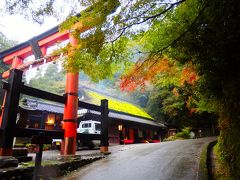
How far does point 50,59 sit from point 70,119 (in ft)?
17.0

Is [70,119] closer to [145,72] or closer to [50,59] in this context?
[145,72]

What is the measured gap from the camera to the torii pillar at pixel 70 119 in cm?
758

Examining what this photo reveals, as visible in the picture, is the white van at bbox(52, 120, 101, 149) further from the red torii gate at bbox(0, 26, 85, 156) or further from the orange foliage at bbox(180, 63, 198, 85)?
the orange foliage at bbox(180, 63, 198, 85)

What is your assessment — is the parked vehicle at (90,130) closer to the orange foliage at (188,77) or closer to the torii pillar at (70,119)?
the torii pillar at (70,119)

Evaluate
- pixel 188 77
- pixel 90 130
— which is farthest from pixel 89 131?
pixel 188 77

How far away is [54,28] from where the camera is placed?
34.5 ft

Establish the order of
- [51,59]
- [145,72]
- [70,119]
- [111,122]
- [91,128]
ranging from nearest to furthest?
[145,72] → [70,119] → [51,59] → [91,128] → [111,122]

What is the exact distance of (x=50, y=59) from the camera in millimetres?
11562

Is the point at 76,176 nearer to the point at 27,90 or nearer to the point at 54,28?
the point at 27,90

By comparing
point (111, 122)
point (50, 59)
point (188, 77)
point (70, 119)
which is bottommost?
point (70, 119)

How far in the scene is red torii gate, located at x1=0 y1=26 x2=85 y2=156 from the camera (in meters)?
7.63

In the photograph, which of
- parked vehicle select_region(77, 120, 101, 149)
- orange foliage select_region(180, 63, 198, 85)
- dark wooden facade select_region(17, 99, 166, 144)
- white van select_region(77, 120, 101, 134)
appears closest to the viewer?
orange foliage select_region(180, 63, 198, 85)

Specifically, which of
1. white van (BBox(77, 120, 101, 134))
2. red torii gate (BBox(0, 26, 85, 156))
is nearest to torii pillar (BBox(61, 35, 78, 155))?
red torii gate (BBox(0, 26, 85, 156))

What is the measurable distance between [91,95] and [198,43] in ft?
75.2
